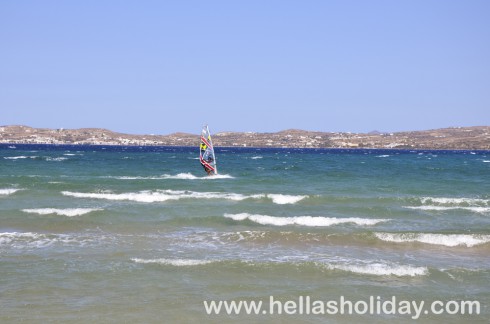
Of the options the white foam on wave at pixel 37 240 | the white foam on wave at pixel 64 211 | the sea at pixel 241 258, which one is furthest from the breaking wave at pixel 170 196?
the white foam on wave at pixel 37 240

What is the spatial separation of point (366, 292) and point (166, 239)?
7.85 metres

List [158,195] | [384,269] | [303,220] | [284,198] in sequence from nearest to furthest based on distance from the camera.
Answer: [384,269]
[303,220]
[284,198]
[158,195]

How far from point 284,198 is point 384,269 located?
1576cm

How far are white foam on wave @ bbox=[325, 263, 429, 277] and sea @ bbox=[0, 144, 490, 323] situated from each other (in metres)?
0.06

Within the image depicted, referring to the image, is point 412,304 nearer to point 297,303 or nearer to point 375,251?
point 297,303

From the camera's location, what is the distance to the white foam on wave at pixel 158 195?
28547 mm

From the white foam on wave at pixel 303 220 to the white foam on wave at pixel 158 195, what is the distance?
6580 mm

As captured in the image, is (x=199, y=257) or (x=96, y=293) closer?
(x=96, y=293)

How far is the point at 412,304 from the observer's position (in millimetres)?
11125

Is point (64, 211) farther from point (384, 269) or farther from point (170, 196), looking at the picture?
point (384, 269)

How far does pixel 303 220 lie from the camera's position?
21703 mm

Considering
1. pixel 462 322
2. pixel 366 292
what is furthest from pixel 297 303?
pixel 462 322

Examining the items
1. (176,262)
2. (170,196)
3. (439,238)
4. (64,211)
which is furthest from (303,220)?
(64,211)

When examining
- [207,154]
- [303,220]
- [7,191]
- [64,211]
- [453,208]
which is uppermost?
[207,154]
